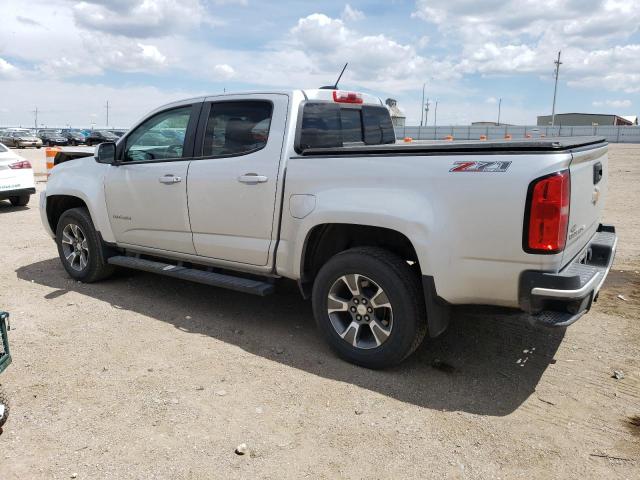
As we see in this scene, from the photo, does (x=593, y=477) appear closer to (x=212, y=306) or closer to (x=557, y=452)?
(x=557, y=452)

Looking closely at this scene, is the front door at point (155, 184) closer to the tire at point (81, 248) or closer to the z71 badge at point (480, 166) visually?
the tire at point (81, 248)

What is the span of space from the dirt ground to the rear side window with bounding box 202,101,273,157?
1.51 m

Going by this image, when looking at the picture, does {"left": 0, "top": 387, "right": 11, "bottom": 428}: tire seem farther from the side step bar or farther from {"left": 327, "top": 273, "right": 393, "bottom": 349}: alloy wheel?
{"left": 327, "top": 273, "right": 393, "bottom": 349}: alloy wheel

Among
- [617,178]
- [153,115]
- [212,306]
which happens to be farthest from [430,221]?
[617,178]

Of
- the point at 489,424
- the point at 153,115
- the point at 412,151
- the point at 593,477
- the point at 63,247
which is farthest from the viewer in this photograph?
the point at 63,247

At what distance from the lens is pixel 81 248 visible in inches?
235

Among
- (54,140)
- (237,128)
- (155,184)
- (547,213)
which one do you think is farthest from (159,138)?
(54,140)

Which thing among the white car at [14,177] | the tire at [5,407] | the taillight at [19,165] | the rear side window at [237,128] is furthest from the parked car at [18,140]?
the tire at [5,407]

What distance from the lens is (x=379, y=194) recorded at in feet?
12.0

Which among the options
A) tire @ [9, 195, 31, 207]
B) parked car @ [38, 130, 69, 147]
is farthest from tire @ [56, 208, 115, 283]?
parked car @ [38, 130, 69, 147]

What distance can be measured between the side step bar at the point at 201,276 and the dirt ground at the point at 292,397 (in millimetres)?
384

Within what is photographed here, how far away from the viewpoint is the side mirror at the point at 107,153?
545 cm

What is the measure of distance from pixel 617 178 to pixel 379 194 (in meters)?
15.2

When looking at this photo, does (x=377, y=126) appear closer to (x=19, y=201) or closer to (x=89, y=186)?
(x=89, y=186)
